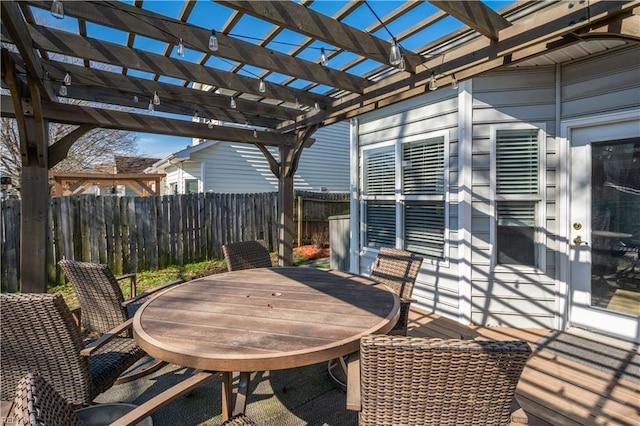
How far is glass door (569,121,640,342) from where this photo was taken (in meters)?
2.94

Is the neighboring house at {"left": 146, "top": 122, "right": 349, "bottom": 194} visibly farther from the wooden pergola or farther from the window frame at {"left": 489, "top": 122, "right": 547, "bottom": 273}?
the window frame at {"left": 489, "top": 122, "right": 547, "bottom": 273}

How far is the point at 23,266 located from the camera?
10.2 ft

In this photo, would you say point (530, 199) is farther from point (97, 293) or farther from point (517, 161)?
point (97, 293)

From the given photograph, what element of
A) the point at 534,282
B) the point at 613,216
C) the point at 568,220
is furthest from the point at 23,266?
the point at 613,216

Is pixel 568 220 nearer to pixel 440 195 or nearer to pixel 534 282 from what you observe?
pixel 534 282

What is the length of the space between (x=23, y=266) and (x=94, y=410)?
182cm

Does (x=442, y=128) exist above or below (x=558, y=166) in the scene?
above

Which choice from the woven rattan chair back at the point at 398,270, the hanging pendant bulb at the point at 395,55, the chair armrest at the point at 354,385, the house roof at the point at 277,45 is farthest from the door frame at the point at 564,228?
the chair armrest at the point at 354,385

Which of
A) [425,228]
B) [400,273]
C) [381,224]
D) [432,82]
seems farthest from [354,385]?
[381,224]

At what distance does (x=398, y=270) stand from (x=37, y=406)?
2.54 metres

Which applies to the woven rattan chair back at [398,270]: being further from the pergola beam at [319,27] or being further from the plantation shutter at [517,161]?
the pergola beam at [319,27]

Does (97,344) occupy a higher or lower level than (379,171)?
lower

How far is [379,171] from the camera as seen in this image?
15.3 feet

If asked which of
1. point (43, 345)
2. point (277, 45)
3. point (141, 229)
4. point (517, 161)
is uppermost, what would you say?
point (277, 45)
